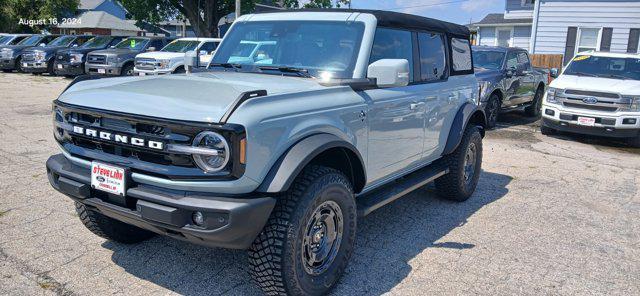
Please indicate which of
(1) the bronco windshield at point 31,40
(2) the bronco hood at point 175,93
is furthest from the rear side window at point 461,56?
(1) the bronco windshield at point 31,40

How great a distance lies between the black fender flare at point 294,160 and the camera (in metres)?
2.93

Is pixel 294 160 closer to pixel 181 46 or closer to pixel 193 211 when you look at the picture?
pixel 193 211

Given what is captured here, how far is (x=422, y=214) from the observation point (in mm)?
5254

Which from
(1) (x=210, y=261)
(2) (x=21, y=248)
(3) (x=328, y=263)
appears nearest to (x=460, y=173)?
(3) (x=328, y=263)

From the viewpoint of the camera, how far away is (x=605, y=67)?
1073 cm

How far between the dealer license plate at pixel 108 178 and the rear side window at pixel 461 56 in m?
3.65

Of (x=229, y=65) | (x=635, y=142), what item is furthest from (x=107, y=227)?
(x=635, y=142)

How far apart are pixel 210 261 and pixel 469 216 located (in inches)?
107

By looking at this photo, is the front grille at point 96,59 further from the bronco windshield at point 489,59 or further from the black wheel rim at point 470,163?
the black wheel rim at point 470,163

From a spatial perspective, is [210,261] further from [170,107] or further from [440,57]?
[440,57]

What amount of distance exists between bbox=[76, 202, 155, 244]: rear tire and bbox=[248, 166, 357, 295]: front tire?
54.9 inches

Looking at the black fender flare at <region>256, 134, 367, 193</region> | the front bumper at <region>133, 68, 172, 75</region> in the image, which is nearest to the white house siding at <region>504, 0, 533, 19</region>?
the front bumper at <region>133, 68, 172, 75</region>

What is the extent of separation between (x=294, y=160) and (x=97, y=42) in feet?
64.6

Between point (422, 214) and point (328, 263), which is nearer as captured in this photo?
point (328, 263)
